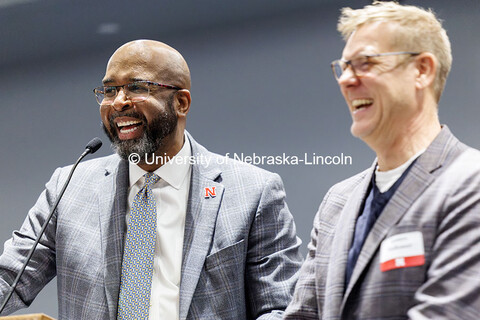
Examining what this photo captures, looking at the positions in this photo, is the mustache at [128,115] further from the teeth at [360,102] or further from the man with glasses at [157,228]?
the teeth at [360,102]

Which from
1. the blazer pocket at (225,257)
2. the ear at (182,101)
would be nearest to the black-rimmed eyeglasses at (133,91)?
the ear at (182,101)

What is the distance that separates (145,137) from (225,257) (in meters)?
0.59

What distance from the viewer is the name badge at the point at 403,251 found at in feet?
4.92

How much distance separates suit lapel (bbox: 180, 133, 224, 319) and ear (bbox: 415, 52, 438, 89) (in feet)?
3.56

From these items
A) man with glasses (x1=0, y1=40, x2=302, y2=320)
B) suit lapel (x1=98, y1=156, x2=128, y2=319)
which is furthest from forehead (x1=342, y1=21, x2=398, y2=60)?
suit lapel (x1=98, y1=156, x2=128, y2=319)

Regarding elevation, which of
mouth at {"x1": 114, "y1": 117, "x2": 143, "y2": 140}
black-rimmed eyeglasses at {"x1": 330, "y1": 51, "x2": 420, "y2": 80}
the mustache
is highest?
black-rimmed eyeglasses at {"x1": 330, "y1": 51, "x2": 420, "y2": 80}

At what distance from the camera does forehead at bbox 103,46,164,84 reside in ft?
8.50

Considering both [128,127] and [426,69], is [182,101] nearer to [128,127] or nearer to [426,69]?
[128,127]

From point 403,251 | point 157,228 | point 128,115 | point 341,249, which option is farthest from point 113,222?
point 403,251

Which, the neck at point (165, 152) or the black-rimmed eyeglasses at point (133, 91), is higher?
the black-rimmed eyeglasses at point (133, 91)

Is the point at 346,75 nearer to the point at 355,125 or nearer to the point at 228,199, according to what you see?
the point at 355,125

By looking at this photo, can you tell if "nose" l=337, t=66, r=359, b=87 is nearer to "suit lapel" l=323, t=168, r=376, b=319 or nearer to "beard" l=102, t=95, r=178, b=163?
"suit lapel" l=323, t=168, r=376, b=319

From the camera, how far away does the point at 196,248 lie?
2430 millimetres

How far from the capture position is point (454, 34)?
3215 mm
